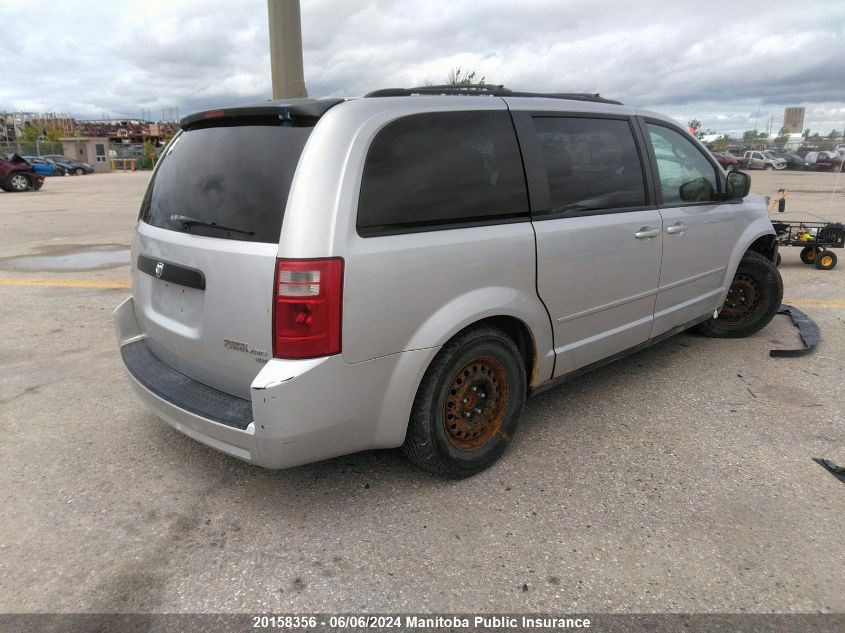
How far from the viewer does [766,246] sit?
17.5 feet

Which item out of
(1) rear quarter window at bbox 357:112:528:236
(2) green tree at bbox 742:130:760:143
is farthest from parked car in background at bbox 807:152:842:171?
(1) rear quarter window at bbox 357:112:528:236

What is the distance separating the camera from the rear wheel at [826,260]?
320 inches

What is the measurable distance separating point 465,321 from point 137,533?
1654 mm

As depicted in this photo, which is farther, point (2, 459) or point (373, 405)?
point (2, 459)

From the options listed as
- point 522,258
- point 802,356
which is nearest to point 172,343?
point 522,258

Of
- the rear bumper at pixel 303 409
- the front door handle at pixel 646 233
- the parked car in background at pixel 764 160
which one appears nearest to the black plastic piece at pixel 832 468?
the front door handle at pixel 646 233

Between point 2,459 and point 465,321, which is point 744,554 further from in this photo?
point 2,459

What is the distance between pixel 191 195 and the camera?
2939 mm

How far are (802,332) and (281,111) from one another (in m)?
4.65

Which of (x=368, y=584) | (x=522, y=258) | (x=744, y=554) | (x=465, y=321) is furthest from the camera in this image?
(x=522, y=258)

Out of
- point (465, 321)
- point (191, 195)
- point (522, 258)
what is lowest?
point (465, 321)

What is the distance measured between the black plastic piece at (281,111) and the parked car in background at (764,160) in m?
47.4

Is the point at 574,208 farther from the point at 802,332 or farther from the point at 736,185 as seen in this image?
the point at 802,332

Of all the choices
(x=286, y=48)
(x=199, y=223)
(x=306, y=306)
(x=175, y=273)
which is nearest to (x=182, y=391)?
(x=175, y=273)
